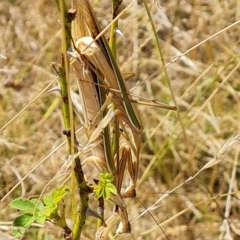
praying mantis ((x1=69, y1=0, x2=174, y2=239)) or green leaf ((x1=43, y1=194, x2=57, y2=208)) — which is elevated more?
praying mantis ((x1=69, y1=0, x2=174, y2=239))

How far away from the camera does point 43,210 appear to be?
0.52 metres

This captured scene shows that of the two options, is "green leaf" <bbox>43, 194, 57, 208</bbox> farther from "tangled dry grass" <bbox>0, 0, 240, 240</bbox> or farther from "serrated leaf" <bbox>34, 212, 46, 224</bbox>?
"tangled dry grass" <bbox>0, 0, 240, 240</bbox>

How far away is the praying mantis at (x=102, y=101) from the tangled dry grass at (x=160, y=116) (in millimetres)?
514

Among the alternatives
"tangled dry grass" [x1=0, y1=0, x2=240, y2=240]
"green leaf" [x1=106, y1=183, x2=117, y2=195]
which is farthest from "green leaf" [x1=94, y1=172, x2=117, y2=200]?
"tangled dry grass" [x1=0, y1=0, x2=240, y2=240]

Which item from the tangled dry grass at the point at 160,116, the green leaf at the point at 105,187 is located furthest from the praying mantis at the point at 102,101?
the tangled dry grass at the point at 160,116

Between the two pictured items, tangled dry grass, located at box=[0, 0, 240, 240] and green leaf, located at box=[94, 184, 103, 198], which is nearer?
green leaf, located at box=[94, 184, 103, 198]

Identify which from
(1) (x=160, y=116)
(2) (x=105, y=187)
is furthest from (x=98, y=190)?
(1) (x=160, y=116)

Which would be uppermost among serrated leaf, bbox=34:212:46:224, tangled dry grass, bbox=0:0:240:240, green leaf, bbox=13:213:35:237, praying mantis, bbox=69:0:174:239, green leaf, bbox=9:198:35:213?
praying mantis, bbox=69:0:174:239

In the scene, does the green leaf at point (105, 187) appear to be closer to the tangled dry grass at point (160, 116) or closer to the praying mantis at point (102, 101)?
the praying mantis at point (102, 101)

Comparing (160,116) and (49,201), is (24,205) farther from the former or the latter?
(160,116)

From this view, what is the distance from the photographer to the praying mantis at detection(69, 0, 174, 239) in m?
0.45

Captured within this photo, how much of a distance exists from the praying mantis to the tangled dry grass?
51 cm

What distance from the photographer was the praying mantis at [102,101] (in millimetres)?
450

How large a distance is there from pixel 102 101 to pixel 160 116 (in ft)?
2.77
